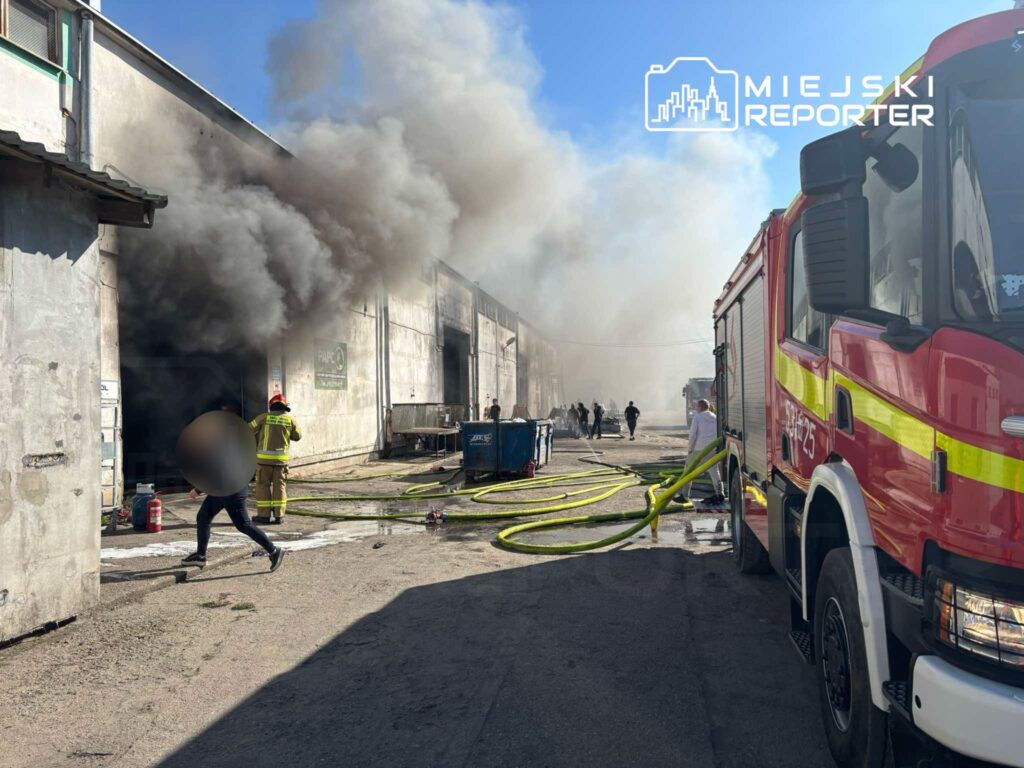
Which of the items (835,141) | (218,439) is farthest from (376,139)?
(835,141)

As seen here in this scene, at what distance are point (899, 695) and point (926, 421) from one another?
0.83 meters

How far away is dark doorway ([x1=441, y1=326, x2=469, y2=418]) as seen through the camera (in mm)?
28344

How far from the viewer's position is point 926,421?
81.7 inches

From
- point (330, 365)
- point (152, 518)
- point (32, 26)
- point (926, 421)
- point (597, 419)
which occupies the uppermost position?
point (32, 26)

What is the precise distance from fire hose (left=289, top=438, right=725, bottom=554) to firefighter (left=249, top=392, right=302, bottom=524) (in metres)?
0.67

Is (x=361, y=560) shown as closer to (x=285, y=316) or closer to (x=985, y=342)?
(x=985, y=342)

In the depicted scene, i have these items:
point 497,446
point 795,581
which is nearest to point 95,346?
point 795,581

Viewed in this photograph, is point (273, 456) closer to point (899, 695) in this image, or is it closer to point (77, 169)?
point (77, 169)

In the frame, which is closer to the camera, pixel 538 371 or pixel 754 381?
pixel 754 381

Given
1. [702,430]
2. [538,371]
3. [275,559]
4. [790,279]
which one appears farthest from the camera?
[538,371]

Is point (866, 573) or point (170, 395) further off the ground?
point (170, 395)

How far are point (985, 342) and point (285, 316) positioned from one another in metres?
12.9

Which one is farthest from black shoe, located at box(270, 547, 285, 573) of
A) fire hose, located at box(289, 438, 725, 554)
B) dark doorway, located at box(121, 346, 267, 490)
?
dark doorway, located at box(121, 346, 267, 490)

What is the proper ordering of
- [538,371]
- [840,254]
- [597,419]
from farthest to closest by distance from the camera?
[538,371]
[597,419]
[840,254]
